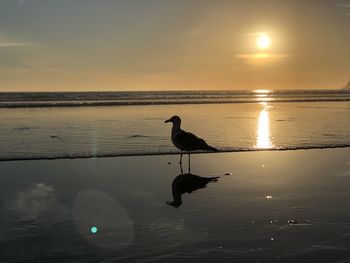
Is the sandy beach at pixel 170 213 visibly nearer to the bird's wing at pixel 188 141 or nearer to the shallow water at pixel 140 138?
the bird's wing at pixel 188 141

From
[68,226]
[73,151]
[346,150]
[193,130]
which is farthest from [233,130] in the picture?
[68,226]

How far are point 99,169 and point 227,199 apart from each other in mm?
4550

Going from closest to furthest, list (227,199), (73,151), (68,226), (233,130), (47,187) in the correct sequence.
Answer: (68,226)
(227,199)
(47,187)
(73,151)
(233,130)

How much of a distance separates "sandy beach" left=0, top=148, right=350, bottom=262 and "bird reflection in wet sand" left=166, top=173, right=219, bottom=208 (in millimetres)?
145

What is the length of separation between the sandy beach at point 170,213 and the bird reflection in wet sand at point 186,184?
0.48 ft

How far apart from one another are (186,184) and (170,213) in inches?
104

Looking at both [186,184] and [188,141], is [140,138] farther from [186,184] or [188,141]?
[186,184]

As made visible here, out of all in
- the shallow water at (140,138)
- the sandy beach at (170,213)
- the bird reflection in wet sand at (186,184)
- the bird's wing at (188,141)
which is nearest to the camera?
the sandy beach at (170,213)

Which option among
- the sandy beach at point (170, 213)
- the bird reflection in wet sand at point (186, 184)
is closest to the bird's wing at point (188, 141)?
the sandy beach at point (170, 213)

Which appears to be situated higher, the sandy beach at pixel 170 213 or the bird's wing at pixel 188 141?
the bird's wing at pixel 188 141

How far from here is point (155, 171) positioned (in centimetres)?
1216

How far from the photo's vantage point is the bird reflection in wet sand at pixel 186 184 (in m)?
9.24

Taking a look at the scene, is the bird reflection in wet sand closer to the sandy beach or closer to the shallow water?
the sandy beach

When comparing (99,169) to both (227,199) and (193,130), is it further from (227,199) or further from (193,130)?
(193,130)
